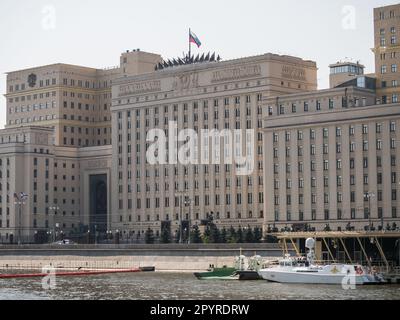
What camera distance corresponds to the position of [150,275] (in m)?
160

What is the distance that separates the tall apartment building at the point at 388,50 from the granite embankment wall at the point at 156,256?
1750 inches

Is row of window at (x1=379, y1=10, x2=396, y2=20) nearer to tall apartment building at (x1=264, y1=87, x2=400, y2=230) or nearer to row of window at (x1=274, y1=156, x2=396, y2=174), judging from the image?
tall apartment building at (x1=264, y1=87, x2=400, y2=230)

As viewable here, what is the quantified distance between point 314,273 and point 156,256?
182 ft

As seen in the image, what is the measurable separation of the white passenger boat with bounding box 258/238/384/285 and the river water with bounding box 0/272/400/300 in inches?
81.8

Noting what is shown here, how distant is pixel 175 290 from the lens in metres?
123

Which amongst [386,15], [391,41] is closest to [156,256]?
[391,41]

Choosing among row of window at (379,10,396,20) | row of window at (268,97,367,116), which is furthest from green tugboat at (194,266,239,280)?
row of window at (379,10,396,20)

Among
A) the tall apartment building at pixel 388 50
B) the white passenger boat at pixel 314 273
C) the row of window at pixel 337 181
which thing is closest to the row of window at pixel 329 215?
the row of window at pixel 337 181

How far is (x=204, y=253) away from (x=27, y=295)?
191ft

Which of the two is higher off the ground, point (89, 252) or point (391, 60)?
point (391, 60)

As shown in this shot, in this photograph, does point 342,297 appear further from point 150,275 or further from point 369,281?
point 150,275

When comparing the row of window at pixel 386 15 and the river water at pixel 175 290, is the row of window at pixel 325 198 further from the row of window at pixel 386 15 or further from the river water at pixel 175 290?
the river water at pixel 175 290
